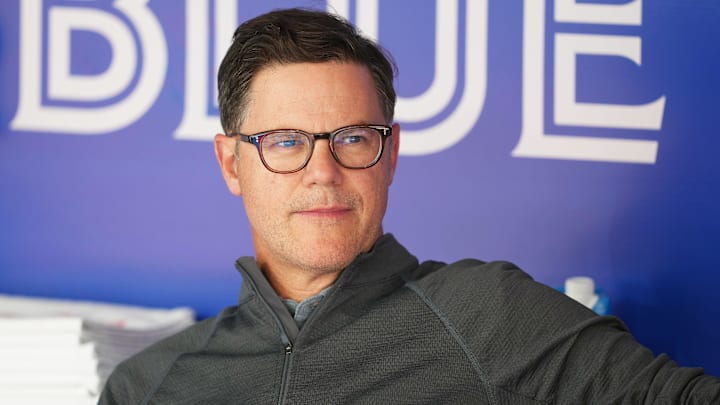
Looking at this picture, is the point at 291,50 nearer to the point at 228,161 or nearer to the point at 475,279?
the point at 228,161

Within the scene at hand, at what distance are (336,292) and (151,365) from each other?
36 cm

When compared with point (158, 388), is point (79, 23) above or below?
above

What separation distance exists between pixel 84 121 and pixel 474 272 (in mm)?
1099

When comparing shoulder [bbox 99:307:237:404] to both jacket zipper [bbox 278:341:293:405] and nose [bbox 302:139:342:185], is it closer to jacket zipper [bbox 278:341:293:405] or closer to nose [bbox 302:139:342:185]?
jacket zipper [bbox 278:341:293:405]

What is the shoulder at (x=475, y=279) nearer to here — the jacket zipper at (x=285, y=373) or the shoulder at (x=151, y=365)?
the jacket zipper at (x=285, y=373)

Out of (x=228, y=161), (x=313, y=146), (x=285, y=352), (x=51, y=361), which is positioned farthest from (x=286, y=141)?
(x=51, y=361)

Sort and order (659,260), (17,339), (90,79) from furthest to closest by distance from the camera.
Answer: (90,79)
(659,260)
(17,339)

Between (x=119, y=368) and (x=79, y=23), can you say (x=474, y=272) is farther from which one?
(x=79, y=23)

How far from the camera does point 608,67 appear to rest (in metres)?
2.00

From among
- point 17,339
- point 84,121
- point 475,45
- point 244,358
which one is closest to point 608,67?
point 475,45

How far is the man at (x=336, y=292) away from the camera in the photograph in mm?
1343

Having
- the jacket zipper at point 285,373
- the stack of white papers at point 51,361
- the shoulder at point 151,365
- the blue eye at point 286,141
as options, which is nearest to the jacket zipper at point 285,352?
the jacket zipper at point 285,373

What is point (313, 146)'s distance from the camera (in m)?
1.43

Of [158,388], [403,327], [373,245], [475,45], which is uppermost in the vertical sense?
[475,45]
